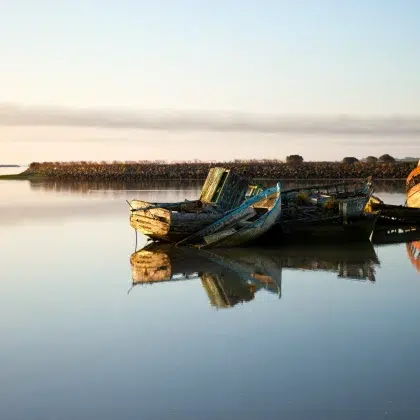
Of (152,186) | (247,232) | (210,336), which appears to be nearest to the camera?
(210,336)

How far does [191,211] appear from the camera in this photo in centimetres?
2273

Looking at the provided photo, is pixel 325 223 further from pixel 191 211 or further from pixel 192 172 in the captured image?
pixel 192 172

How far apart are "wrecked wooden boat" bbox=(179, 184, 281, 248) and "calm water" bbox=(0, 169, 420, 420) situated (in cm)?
108

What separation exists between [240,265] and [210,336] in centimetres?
733

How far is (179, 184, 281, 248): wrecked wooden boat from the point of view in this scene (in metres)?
21.8

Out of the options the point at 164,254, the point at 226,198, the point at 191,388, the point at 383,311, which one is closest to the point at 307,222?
the point at 226,198

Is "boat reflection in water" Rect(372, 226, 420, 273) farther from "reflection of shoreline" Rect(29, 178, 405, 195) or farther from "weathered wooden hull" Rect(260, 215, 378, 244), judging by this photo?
"reflection of shoreline" Rect(29, 178, 405, 195)

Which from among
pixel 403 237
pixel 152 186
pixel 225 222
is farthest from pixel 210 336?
pixel 152 186

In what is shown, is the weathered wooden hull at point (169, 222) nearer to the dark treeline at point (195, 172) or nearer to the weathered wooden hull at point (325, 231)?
the weathered wooden hull at point (325, 231)

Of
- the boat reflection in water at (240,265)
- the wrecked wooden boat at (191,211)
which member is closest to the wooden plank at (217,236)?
the boat reflection in water at (240,265)

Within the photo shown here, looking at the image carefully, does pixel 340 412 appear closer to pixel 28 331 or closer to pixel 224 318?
pixel 224 318

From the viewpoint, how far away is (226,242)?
71.8 ft

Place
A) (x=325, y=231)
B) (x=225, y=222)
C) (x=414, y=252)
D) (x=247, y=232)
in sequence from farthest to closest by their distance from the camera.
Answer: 1. (x=325, y=231)
2. (x=225, y=222)
3. (x=247, y=232)
4. (x=414, y=252)

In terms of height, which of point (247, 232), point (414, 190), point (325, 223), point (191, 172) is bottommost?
point (247, 232)
